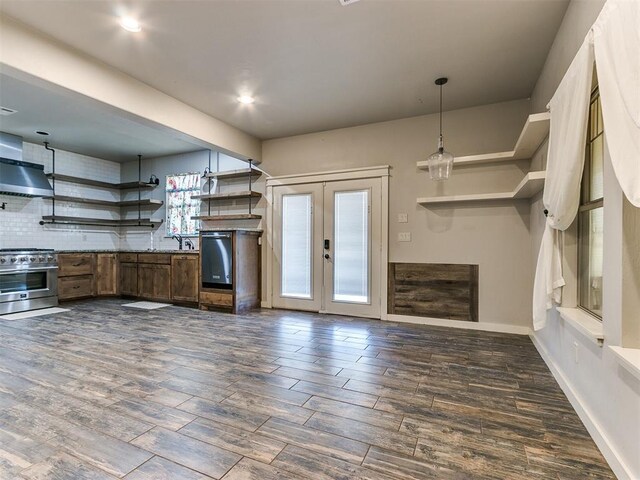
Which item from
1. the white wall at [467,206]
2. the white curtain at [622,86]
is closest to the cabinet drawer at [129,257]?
the white wall at [467,206]

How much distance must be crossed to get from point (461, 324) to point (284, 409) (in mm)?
2877

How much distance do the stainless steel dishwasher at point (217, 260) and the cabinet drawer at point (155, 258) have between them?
913 millimetres

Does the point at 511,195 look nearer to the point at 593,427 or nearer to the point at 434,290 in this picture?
the point at 434,290

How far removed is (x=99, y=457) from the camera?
5.18 feet

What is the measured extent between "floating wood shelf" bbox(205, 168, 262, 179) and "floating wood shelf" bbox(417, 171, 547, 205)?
2717mm

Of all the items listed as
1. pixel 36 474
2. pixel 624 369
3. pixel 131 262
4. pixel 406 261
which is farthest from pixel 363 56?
pixel 131 262

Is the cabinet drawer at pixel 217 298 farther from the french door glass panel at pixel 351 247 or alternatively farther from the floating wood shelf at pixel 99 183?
the floating wood shelf at pixel 99 183

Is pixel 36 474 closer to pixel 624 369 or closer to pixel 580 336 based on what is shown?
pixel 624 369

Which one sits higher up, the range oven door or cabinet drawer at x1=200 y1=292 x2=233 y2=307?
the range oven door

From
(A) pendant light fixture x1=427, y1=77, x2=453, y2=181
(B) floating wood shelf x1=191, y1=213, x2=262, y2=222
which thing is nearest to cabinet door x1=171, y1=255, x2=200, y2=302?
(B) floating wood shelf x1=191, y1=213, x2=262, y2=222

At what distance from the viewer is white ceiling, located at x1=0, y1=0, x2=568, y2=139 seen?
242 cm

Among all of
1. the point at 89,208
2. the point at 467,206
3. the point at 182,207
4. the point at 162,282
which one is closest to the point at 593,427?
the point at 467,206

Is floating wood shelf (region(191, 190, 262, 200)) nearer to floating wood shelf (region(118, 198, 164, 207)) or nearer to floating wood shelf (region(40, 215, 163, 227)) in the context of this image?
floating wood shelf (region(118, 198, 164, 207))

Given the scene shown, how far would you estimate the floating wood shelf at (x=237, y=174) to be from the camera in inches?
211
